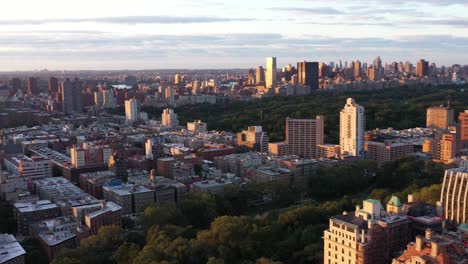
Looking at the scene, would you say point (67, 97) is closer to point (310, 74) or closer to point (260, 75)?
point (310, 74)

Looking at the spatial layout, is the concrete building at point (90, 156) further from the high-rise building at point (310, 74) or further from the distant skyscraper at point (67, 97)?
the high-rise building at point (310, 74)

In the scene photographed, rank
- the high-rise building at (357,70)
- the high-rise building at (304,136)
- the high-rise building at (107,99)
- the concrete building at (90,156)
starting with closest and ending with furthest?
1. the concrete building at (90,156)
2. the high-rise building at (304,136)
3. the high-rise building at (107,99)
4. the high-rise building at (357,70)

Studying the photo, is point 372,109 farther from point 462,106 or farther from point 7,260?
point 7,260

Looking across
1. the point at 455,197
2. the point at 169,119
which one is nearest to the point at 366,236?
the point at 455,197

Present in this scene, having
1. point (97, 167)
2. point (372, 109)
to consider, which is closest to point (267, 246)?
point (97, 167)

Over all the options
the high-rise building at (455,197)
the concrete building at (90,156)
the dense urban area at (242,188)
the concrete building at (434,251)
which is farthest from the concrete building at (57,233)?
the high-rise building at (455,197)

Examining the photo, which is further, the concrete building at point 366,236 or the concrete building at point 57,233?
the concrete building at point 57,233

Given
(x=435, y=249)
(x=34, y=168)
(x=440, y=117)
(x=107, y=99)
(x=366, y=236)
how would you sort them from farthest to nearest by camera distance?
(x=107, y=99) → (x=440, y=117) → (x=34, y=168) → (x=366, y=236) → (x=435, y=249)
